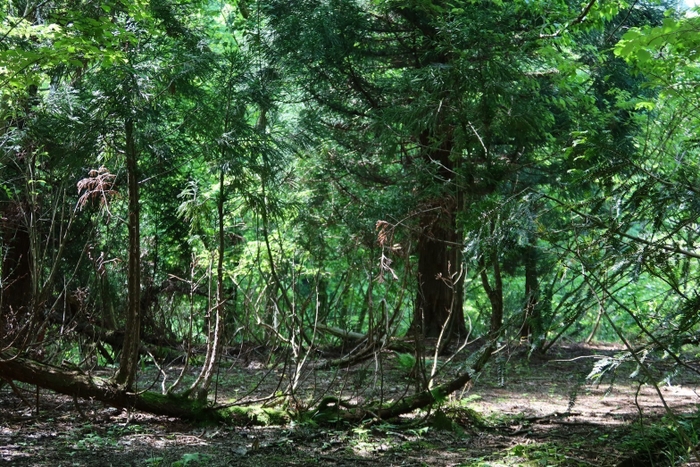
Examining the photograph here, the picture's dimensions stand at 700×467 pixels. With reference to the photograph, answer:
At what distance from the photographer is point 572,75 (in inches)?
354

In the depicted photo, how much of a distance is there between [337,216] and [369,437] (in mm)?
5237

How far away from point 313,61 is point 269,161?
3848 millimetres

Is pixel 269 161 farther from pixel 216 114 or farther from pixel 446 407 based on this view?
pixel 446 407

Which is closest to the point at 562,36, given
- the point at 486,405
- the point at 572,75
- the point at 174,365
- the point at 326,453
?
the point at 572,75

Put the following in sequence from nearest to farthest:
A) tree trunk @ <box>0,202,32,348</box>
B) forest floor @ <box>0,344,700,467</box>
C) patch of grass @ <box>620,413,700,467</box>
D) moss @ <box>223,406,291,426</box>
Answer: patch of grass @ <box>620,413,700,467</box>
forest floor @ <box>0,344,700,467</box>
moss @ <box>223,406,291,426</box>
tree trunk @ <box>0,202,32,348</box>

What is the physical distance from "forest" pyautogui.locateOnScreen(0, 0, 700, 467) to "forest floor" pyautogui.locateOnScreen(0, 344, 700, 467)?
0.12ft

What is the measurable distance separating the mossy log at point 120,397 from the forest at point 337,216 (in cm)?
2

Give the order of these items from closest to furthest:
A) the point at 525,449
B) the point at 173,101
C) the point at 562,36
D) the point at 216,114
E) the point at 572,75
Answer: the point at 525,449 → the point at 216,114 → the point at 173,101 → the point at 562,36 → the point at 572,75

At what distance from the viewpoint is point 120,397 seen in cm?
541

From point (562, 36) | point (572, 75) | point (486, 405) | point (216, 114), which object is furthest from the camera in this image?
point (572, 75)

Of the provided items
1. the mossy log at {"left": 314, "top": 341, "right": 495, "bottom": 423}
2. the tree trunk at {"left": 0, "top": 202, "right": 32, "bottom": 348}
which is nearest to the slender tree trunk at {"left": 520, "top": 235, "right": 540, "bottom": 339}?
the mossy log at {"left": 314, "top": 341, "right": 495, "bottom": 423}

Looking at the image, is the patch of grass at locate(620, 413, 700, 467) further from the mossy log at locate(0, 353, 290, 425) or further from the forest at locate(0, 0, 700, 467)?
the mossy log at locate(0, 353, 290, 425)

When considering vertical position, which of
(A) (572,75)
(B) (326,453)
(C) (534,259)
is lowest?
(B) (326,453)

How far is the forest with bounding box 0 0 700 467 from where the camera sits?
14.1ft
